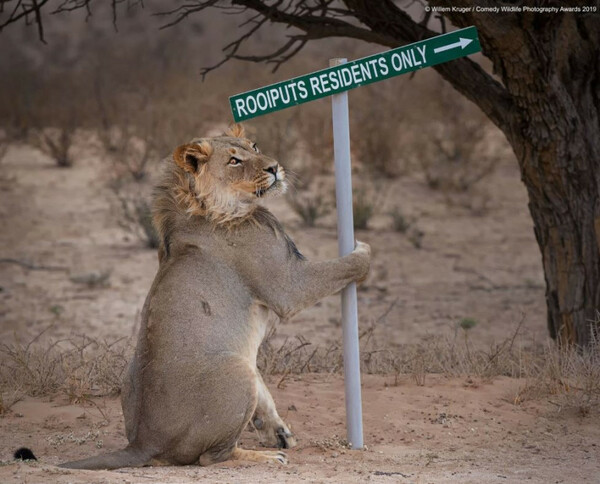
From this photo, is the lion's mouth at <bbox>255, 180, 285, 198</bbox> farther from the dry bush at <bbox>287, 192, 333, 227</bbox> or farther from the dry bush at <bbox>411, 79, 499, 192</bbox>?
the dry bush at <bbox>411, 79, 499, 192</bbox>

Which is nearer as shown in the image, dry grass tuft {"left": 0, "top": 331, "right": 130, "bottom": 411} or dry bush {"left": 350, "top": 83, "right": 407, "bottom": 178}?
dry grass tuft {"left": 0, "top": 331, "right": 130, "bottom": 411}

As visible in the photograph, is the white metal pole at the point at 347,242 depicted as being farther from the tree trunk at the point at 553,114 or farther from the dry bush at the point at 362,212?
the dry bush at the point at 362,212

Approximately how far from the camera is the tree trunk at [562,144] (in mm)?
7203

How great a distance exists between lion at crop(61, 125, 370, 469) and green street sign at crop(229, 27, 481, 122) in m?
0.50

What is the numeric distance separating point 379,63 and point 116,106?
16732mm

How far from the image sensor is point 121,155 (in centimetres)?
1766

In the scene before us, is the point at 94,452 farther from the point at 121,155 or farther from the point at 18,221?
the point at 121,155

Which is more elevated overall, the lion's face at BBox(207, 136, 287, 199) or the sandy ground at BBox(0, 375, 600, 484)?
the lion's face at BBox(207, 136, 287, 199)

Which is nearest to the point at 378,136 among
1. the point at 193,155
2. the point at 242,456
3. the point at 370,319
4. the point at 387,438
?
the point at 370,319

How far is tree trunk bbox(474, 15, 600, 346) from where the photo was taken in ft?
23.6

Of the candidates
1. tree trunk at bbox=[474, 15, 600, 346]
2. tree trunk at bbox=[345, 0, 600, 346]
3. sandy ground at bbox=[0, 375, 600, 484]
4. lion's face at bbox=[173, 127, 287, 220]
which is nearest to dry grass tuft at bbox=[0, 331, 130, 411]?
sandy ground at bbox=[0, 375, 600, 484]

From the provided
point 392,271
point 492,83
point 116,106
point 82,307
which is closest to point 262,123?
point 116,106

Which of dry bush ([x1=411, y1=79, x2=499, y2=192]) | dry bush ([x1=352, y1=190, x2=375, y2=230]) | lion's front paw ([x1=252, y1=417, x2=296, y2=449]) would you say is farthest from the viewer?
dry bush ([x1=411, y1=79, x2=499, y2=192])

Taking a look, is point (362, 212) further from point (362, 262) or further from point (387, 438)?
point (362, 262)
